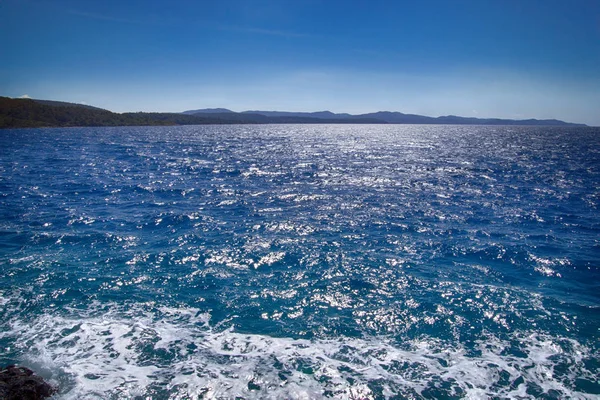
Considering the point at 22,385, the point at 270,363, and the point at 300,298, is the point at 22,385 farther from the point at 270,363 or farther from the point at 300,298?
the point at 300,298

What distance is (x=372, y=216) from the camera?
24.5m

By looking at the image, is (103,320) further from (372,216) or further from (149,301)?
(372,216)

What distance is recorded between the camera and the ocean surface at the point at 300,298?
9312mm

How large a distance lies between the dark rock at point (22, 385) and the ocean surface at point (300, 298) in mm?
517

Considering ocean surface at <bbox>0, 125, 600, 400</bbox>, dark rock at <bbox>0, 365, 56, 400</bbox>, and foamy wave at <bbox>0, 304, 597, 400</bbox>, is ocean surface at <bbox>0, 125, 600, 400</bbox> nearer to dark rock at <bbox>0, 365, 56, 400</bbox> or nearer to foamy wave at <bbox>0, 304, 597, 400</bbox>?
foamy wave at <bbox>0, 304, 597, 400</bbox>

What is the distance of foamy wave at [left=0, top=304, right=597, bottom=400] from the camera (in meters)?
8.80

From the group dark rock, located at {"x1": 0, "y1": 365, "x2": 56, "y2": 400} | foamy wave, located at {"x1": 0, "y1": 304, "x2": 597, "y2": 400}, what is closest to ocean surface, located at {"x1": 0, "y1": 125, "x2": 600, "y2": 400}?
foamy wave, located at {"x1": 0, "y1": 304, "x2": 597, "y2": 400}

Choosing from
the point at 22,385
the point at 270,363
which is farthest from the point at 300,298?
the point at 22,385

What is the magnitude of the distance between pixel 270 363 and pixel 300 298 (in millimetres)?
3723

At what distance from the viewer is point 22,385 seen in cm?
789

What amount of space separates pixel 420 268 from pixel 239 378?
1051cm

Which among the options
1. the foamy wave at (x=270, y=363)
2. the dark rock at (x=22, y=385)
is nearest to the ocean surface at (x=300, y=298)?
the foamy wave at (x=270, y=363)

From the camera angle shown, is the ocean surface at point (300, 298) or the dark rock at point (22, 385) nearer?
the dark rock at point (22, 385)

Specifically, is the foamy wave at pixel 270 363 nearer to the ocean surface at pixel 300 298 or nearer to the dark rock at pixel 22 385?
the ocean surface at pixel 300 298
